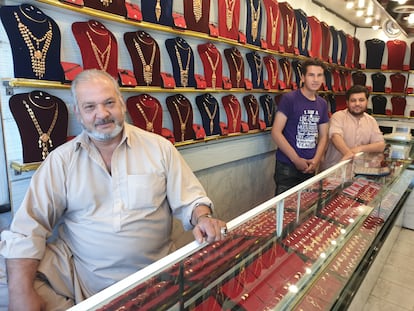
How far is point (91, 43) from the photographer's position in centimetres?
167

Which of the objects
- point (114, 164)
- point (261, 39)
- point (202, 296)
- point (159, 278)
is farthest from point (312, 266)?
point (261, 39)

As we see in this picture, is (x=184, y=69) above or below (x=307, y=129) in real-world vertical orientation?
above

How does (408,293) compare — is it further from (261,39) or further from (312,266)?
(261,39)

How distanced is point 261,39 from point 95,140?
6.93 feet

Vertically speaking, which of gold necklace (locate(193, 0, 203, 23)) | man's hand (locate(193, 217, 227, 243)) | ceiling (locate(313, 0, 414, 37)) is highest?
ceiling (locate(313, 0, 414, 37))

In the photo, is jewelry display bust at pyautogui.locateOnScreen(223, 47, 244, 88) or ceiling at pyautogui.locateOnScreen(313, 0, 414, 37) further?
ceiling at pyautogui.locateOnScreen(313, 0, 414, 37)

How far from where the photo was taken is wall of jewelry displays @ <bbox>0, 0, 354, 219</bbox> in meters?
1.49

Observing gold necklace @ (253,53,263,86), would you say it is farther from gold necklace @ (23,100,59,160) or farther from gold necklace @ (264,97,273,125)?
gold necklace @ (23,100,59,160)

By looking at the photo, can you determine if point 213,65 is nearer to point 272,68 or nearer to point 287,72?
point 272,68

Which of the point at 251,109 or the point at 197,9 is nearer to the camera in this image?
the point at 197,9

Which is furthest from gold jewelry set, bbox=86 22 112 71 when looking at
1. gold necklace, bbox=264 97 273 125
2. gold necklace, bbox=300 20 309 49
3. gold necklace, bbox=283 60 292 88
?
gold necklace, bbox=300 20 309 49

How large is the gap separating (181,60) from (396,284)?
2.25m

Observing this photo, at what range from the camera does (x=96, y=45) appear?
5.55ft

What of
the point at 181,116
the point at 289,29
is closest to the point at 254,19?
the point at 289,29
